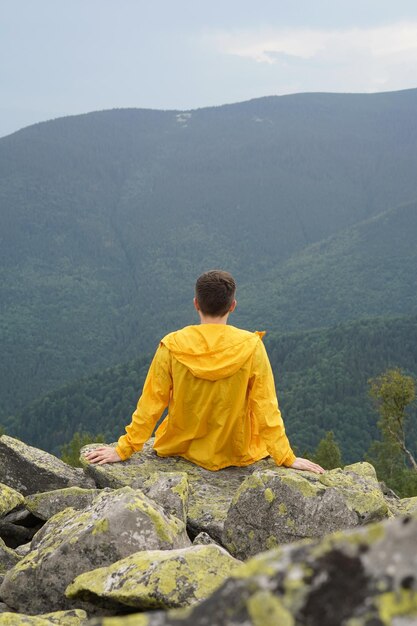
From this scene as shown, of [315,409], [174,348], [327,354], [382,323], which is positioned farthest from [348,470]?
[382,323]

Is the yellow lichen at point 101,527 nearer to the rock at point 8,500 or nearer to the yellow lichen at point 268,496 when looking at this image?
the yellow lichen at point 268,496

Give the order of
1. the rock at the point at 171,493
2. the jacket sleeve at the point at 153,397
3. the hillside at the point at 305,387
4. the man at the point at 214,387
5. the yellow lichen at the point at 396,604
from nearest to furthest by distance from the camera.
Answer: the yellow lichen at the point at 396,604 < the rock at the point at 171,493 < the man at the point at 214,387 < the jacket sleeve at the point at 153,397 < the hillside at the point at 305,387

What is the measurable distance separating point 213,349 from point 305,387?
118 meters

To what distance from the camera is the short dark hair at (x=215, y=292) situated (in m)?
7.07

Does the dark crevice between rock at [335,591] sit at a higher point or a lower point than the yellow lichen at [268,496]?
higher

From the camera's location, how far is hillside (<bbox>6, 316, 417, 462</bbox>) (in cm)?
11300

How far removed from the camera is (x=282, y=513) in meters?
5.77

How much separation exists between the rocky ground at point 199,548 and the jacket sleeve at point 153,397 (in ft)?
1.80

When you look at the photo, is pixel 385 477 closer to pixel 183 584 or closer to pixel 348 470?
pixel 348 470

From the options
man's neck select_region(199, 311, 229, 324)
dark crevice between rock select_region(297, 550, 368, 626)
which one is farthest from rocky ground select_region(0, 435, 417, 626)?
man's neck select_region(199, 311, 229, 324)

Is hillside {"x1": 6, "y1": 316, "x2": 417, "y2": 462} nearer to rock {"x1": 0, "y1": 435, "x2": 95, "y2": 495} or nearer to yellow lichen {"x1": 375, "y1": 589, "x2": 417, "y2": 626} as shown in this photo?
rock {"x1": 0, "y1": 435, "x2": 95, "y2": 495}

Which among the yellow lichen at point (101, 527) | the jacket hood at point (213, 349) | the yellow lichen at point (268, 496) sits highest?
the jacket hood at point (213, 349)

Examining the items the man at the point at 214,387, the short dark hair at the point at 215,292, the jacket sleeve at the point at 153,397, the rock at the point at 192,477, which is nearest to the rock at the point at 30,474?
the rock at the point at 192,477

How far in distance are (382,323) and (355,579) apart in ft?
476
